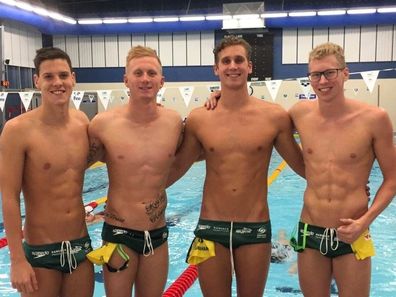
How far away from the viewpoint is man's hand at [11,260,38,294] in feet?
8.84

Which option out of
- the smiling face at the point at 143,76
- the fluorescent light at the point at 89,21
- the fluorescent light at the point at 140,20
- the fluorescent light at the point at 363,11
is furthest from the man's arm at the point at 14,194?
the fluorescent light at the point at 89,21

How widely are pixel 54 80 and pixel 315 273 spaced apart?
84.3 inches

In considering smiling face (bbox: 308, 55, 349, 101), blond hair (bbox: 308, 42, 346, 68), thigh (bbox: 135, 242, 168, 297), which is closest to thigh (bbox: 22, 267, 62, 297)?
thigh (bbox: 135, 242, 168, 297)

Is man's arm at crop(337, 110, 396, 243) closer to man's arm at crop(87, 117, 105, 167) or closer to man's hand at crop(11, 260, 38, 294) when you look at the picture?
man's arm at crop(87, 117, 105, 167)

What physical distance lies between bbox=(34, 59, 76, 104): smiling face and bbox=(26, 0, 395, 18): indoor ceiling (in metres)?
17.7

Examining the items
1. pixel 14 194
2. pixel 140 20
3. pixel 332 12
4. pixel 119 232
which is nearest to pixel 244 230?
pixel 119 232

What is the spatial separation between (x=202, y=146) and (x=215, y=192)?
1.23 ft

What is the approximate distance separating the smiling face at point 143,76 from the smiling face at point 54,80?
44 centimetres

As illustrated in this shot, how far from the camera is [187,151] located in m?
3.43

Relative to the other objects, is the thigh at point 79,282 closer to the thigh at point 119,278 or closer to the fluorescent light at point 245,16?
the thigh at point 119,278

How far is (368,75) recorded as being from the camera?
1012cm

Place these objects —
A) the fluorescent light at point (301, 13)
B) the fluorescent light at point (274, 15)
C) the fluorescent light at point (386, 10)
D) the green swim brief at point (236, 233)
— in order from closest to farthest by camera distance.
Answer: the green swim brief at point (236, 233) < the fluorescent light at point (386, 10) < the fluorescent light at point (301, 13) < the fluorescent light at point (274, 15)

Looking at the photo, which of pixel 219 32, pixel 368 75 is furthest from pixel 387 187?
pixel 219 32

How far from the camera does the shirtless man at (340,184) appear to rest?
292cm
